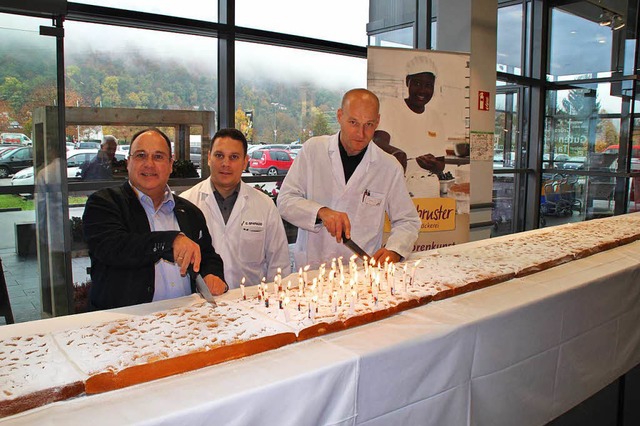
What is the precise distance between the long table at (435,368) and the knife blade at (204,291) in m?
0.06

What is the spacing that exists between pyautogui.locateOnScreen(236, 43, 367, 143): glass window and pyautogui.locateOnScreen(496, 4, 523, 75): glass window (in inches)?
109

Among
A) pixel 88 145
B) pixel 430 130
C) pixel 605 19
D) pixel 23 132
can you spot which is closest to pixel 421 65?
pixel 430 130

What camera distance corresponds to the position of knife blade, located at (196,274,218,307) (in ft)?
5.78

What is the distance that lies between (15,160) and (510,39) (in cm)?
641

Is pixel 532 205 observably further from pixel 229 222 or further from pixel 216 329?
pixel 216 329

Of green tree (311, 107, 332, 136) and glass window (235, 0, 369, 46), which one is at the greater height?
glass window (235, 0, 369, 46)

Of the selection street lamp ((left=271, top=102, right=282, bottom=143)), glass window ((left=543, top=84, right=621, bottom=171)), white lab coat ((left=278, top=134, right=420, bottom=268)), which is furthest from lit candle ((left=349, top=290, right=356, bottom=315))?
glass window ((left=543, top=84, right=621, bottom=171))

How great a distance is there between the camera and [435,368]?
1.55 meters

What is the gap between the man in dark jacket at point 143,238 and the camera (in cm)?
180

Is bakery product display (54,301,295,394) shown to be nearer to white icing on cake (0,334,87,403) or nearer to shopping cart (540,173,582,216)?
white icing on cake (0,334,87,403)

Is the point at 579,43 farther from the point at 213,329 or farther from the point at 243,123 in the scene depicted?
the point at 213,329

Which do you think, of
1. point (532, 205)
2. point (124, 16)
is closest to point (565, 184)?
point (532, 205)

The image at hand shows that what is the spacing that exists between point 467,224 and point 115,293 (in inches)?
136

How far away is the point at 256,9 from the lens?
4480 mm
